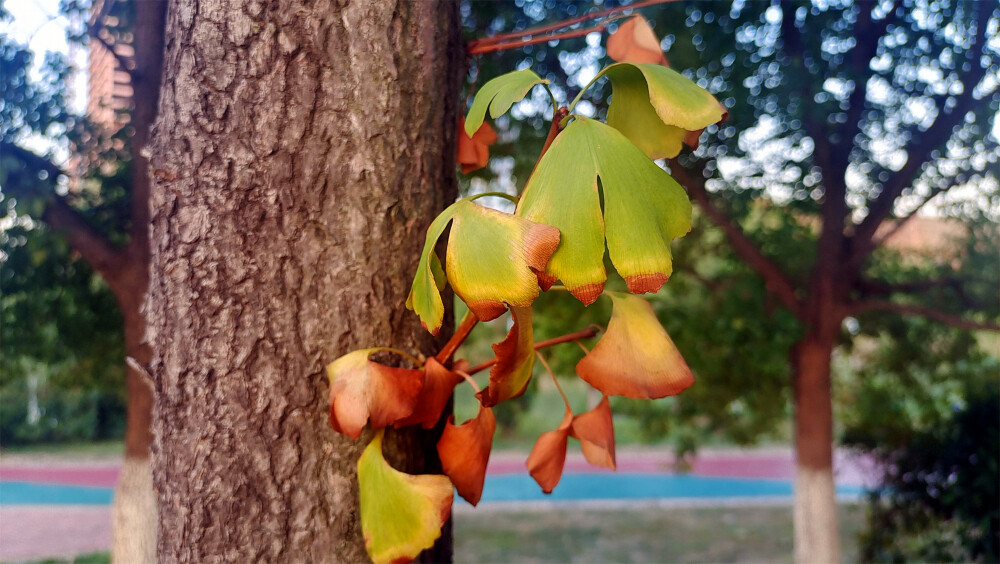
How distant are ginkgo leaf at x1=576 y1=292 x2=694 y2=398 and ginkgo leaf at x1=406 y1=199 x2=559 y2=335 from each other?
0.13m

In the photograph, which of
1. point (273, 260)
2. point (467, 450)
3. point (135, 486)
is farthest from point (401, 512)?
point (135, 486)

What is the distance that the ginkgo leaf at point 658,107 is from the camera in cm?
69

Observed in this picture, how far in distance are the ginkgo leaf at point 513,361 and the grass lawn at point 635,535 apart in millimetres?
6813

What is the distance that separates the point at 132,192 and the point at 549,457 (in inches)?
172

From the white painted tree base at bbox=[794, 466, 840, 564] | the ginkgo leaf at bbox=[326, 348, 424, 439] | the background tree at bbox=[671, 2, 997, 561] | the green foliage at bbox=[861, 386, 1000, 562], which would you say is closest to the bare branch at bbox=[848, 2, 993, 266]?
the background tree at bbox=[671, 2, 997, 561]

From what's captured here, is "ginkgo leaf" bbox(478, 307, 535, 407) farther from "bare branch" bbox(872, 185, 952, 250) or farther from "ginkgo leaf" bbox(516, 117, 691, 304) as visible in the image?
"bare branch" bbox(872, 185, 952, 250)

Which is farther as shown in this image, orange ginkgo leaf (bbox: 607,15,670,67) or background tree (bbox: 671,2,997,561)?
background tree (bbox: 671,2,997,561)

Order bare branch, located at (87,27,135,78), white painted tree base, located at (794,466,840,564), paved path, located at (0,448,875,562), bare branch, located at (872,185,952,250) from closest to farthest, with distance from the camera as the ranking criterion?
1. bare branch, located at (87,27,135,78)
2. bare branch, located at (872,185,952,250)
3. white painted tree base, located at (794,466,840,564)
4. paved path, located at (0,448,875,562)

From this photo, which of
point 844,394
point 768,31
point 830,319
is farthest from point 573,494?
point 768,31

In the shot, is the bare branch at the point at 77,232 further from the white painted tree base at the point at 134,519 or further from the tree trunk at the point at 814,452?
the tree trunk at the point at 814,452

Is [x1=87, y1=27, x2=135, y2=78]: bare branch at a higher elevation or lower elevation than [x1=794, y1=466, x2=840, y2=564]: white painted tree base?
higher

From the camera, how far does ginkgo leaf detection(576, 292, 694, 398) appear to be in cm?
67

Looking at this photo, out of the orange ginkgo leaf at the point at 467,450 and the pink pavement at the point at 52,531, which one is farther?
the pink pavement at the point at 52,531

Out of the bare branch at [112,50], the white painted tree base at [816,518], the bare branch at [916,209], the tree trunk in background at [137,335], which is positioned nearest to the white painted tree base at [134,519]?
the tree trunk in background at [137,335]
